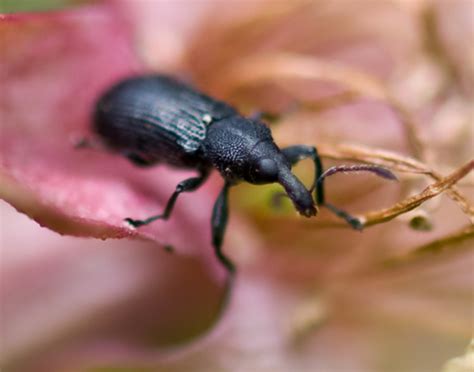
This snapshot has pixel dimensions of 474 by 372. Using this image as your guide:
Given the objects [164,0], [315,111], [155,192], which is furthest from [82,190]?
[164,0]

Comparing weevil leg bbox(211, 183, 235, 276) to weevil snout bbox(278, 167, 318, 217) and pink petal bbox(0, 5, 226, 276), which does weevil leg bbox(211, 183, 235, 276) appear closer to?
pink petal bbox(0, 5, 226, 276)

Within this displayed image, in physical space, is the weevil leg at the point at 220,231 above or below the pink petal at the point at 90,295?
above

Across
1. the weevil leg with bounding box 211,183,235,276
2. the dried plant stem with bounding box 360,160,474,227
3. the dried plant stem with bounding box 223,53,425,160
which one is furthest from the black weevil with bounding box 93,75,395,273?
the dried plant stem with bounding box 360,160,474,227

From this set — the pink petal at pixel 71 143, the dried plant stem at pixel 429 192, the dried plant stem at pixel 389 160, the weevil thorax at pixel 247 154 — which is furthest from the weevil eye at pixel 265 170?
the dried plant stem at pixel 429 192

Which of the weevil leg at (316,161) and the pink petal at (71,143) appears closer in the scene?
the pink petal at (71,143)

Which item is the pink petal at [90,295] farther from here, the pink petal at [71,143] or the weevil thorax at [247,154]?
the weevil thorax at [247,154]

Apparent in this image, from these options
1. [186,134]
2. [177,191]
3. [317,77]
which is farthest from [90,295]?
[317,77]

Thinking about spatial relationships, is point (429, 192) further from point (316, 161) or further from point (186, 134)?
point (186, 134)

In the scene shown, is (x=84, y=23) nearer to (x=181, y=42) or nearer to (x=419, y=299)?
(x=181, y=42)
